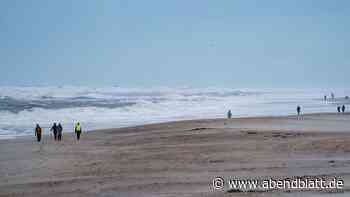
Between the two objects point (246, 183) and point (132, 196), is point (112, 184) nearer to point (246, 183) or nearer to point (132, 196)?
point (132, 196)

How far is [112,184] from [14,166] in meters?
6.11

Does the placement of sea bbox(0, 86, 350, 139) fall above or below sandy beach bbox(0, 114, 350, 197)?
above

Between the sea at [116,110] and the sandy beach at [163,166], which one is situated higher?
the sea at [116,110]

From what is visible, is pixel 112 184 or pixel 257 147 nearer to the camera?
pixel 112 184

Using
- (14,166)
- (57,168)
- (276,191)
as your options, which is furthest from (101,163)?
(276,191)

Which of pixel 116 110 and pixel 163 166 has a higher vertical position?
pixel 116 110

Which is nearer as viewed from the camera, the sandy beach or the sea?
the sandy beach

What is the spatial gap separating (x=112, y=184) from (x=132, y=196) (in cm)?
147

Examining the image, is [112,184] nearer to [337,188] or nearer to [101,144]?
[337,188]

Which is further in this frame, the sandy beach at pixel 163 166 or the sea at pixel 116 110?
the sea at pixel 116 110

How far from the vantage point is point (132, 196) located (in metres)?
10.1

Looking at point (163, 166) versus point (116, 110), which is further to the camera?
point (116, 110)

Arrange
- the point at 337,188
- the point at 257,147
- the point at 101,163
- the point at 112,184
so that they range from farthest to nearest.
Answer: the point at 257,147, the point at 101,163, the point at 112,184, the point at 337,188

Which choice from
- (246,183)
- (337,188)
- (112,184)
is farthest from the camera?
(112,184)
